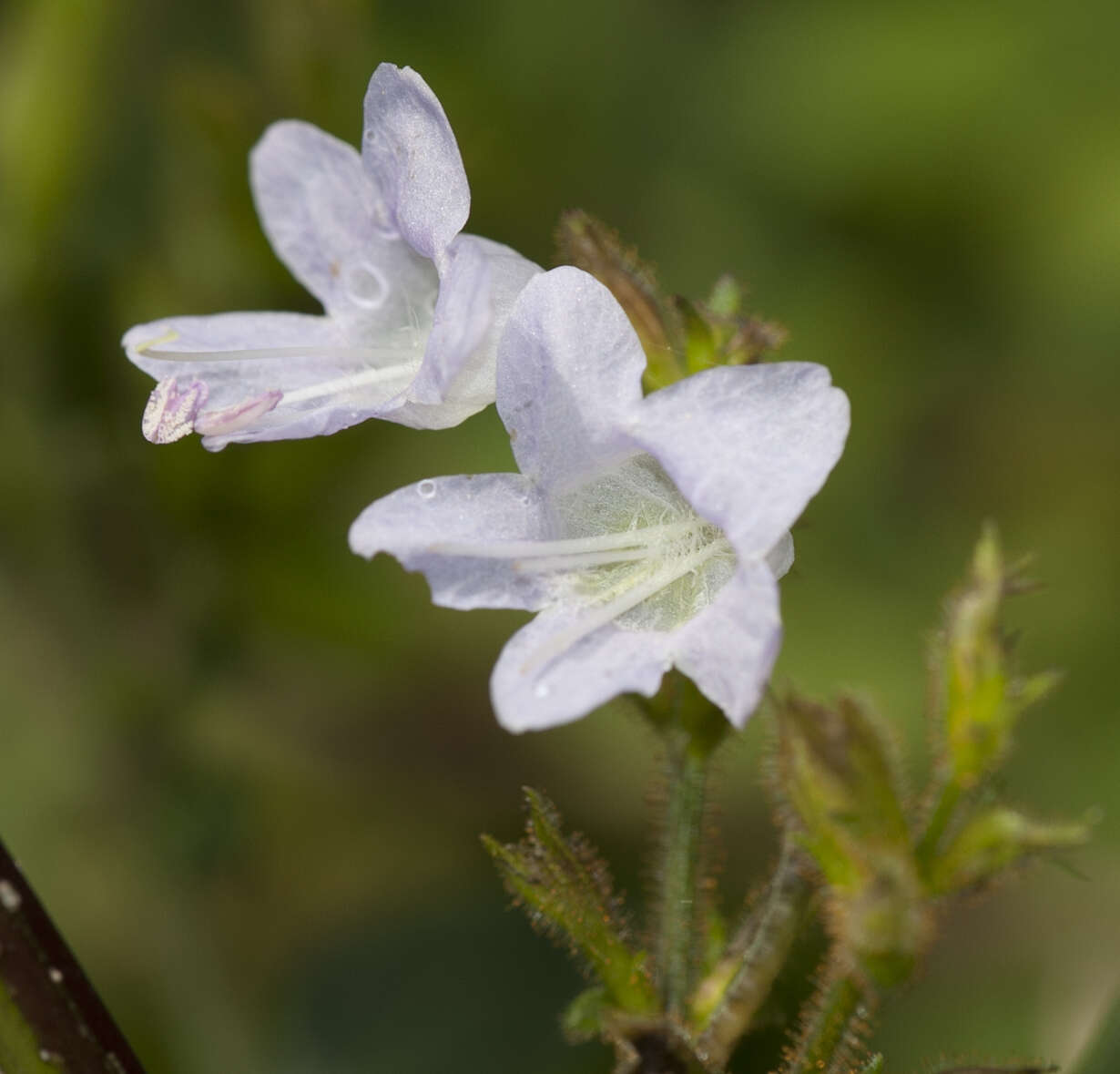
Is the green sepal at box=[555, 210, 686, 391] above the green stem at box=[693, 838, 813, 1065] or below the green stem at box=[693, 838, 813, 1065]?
above

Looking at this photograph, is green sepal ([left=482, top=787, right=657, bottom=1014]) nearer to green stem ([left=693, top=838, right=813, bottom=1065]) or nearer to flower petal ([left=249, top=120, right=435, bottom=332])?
green stem ([left=693, top=838, right=813, bottom=1065])

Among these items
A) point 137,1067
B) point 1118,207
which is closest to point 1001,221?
point 1118,207

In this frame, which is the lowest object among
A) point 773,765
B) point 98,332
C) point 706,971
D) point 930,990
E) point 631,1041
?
point 930,990

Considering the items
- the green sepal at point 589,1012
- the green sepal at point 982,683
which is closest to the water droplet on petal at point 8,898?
the green sepal at point 589,1012

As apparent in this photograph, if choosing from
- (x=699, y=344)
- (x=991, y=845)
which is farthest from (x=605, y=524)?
(x=991, y=845)

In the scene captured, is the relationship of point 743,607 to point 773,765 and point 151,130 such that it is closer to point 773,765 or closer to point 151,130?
point 773,765

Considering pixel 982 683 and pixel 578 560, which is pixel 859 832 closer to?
pixel 982 683

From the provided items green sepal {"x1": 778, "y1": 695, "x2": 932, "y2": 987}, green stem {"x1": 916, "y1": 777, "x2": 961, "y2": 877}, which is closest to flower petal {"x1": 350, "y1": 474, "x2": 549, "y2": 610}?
green sepal {"x1": 778, "y1": 695, "x2": 932, "y2": 987}

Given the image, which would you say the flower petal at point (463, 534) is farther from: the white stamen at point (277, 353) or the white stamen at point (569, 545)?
the white stamen at point (277, 353)
